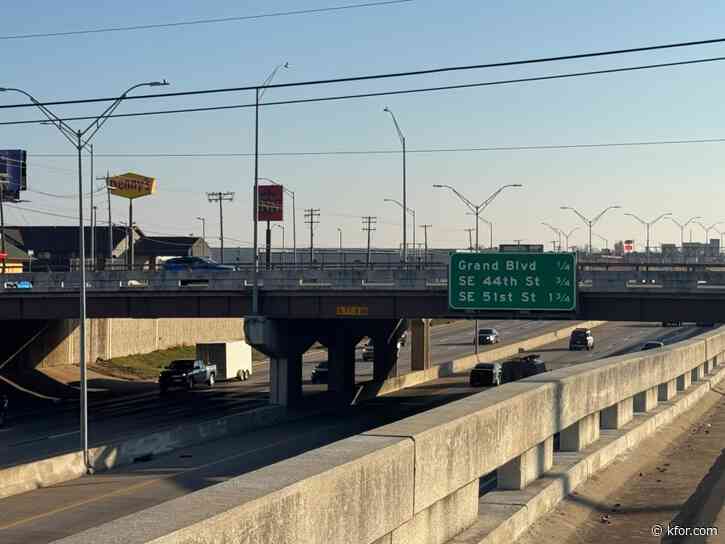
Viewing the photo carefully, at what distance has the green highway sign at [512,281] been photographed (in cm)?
5197

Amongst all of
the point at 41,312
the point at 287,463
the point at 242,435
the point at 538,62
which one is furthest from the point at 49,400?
the point at 287,463

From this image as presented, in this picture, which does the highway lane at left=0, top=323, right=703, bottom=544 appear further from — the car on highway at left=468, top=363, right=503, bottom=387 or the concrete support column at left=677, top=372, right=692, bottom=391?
the concrete support column at left=677, top=372, right=692, bottom=391

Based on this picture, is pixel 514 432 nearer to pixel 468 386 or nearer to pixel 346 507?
pixel 346 507

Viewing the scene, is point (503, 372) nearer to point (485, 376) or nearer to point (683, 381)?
point (485, 376)

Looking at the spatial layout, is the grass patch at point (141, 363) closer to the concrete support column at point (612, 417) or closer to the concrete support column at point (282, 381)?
the concrete support column at point (282, 381)

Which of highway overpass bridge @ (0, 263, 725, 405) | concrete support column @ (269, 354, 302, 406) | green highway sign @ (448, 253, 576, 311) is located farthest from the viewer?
concrete support column @ (269, 354, 302, 406)

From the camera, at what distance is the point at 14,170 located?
123438 millimetres

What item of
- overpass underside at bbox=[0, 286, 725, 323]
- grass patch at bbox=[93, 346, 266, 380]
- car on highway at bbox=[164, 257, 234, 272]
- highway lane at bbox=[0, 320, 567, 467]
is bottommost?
highway lane at bbox=[0, 320, 567, 467]

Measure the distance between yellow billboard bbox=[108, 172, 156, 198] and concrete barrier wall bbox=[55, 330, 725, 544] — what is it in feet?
341

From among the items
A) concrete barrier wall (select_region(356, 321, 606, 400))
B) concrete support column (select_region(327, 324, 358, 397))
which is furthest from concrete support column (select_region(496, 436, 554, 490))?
concrete barrier wall (select_region(356, 321, 606, 400))

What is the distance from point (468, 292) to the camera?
5344 centimetres

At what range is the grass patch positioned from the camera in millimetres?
85000

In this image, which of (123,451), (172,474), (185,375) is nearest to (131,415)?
(185,375)

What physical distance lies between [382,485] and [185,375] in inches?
2325
